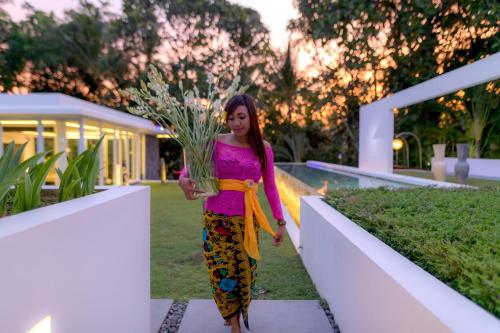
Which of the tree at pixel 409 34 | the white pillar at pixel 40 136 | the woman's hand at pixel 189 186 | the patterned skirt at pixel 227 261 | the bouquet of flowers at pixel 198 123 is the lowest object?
the patterned skirt at pixel 227 261

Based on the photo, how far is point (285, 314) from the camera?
3.33 meters

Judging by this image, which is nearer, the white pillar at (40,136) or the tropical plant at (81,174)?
the tropical plant at (81,174)

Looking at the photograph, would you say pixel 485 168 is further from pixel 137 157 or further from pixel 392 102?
pixel 137 157

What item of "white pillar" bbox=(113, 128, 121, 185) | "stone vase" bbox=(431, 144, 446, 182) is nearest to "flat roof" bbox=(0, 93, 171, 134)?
"white pillar" bbox=(113, 128, 121, 185)

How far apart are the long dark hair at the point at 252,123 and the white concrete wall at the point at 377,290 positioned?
77 centimetres

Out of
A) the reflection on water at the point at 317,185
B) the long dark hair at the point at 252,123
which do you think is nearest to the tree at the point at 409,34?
the reflection on water at the point at 317,185

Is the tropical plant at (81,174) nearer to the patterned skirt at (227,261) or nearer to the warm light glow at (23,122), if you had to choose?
the patterned skirt at (227,261)

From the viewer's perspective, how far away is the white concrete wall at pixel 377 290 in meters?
1.39

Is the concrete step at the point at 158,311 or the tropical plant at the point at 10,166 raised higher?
the tropical plant at the point at 10,166

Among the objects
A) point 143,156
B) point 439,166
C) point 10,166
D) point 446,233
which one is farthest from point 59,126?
point 446,233

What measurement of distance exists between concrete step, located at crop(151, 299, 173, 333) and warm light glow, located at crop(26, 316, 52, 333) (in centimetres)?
166

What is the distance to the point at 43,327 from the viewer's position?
4.70ft

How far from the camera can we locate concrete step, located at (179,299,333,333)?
10.0 ft

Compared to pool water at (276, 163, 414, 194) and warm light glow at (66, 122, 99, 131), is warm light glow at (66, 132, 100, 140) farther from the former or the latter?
pool water at (276, 163, 414, 194)
